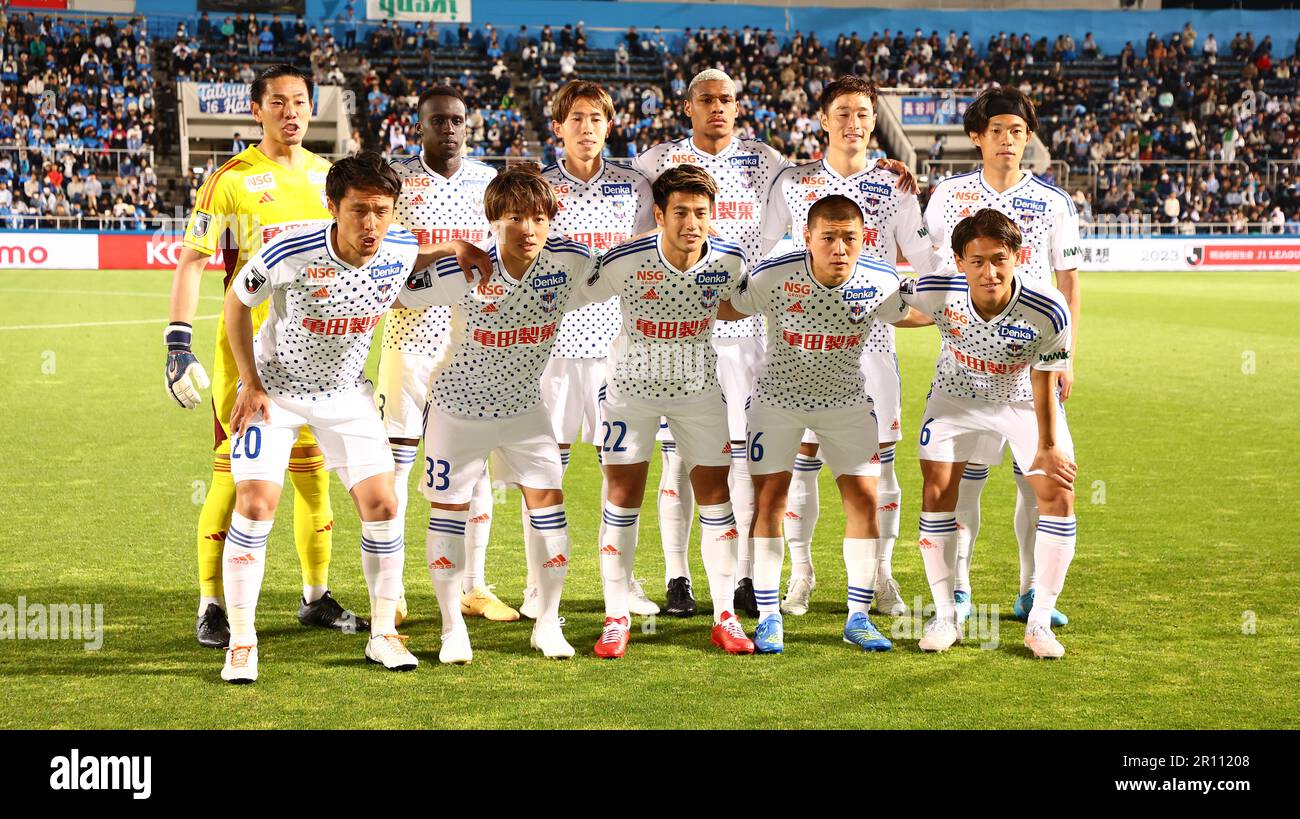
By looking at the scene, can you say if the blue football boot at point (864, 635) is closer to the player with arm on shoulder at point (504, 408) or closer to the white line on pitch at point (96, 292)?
the player with arm on shoulder at point (504, 408)

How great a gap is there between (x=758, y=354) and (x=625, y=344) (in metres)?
1.24

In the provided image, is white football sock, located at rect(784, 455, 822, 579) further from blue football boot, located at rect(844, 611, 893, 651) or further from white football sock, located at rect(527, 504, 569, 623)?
white football sock, located at rect(527, 504, 569, 623)

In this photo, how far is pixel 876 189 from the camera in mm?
6555

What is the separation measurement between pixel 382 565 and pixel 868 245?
9.45 ft

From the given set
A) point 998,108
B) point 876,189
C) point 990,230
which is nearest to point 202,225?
point 876,189

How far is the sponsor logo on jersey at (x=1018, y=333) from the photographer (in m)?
5.59

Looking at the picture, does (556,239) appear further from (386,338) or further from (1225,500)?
(1225,500)

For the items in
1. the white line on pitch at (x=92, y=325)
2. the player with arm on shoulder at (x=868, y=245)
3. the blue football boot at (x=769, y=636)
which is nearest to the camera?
the blue football boot at (x=769, y=636)

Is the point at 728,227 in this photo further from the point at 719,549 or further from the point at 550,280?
the point at 719,549

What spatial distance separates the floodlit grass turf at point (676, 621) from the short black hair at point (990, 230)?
5.78ft

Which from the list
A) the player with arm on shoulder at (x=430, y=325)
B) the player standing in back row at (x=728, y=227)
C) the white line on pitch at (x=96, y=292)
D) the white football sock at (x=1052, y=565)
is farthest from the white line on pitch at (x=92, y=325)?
the white football sock at (x=1052, y=565)

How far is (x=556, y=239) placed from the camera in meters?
5.62

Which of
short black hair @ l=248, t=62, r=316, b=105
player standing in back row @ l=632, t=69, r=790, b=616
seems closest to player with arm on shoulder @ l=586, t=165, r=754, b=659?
player standing in back row @ l=632, t=69, r=790, b=616

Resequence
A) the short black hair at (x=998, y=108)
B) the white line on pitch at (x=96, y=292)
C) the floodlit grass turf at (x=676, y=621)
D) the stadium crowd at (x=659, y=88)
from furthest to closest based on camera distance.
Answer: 1. the stadium crowd at (x=659, y=88)
2. the white line on pitch at (x=96, y=292)
3. the short black hair at (x=998, y=108)
4. the floodlit grass turf at (x=676, y=621)
